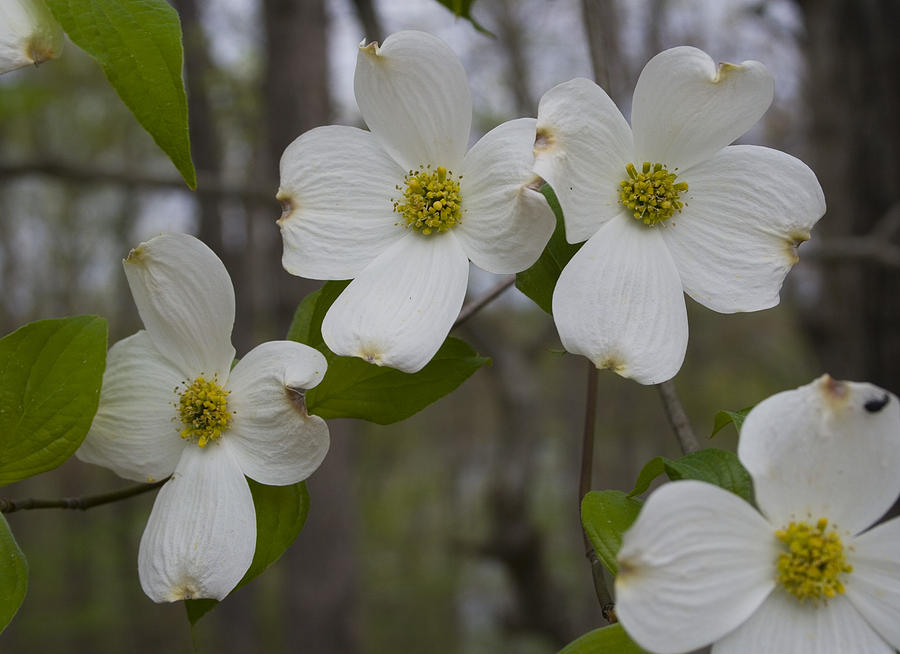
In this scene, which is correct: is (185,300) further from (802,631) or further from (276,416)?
(802,631)

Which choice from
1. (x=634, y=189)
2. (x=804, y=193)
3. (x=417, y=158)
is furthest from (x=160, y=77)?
(x=804, y=193)

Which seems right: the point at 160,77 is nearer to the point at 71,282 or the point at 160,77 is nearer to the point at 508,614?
the point at 508,614

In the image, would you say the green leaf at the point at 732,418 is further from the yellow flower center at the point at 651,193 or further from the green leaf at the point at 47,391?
the green leaf at the point at 47,391

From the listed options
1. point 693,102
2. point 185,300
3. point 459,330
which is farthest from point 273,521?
point 459,330

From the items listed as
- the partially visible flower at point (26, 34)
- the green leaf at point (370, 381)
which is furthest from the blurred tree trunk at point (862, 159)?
the partially visible flower at point (26, 34)

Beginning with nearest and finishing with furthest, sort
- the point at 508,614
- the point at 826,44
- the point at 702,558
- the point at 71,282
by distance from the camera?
the point at 702,558 < the point at 826,44 < the point at 508,614 < the point at 71,282
